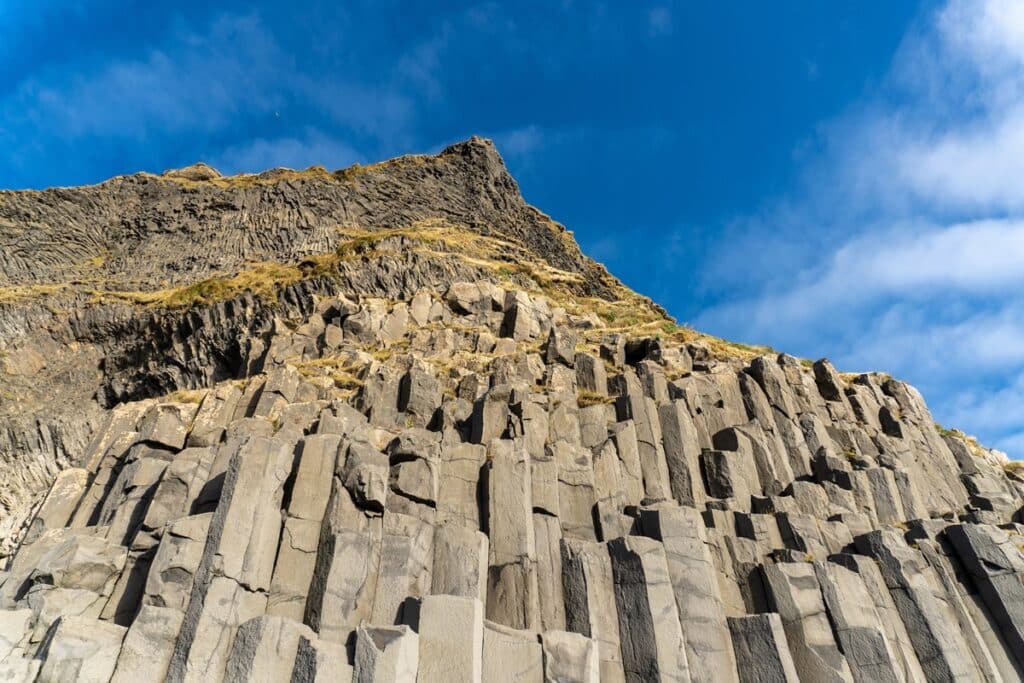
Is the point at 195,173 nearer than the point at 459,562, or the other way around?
the point at 459,562

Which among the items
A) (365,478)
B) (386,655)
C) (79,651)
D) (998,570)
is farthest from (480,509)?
(998,570)

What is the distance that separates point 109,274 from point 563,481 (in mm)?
38689

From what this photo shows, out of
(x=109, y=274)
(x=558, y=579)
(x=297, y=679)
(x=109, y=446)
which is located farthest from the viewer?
A: (x=109, y=274)

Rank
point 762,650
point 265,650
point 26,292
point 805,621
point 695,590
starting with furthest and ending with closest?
point 26,292 → point 805,621 → point 695,590 → point 762,650 → point 265,650

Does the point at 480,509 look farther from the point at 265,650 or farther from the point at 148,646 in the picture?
the point at 148,646

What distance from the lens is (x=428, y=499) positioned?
11.3 meters

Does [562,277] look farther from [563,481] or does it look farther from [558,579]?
[558,579]

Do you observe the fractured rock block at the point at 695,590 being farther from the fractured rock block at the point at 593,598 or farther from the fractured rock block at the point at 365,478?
the fractured rock block at the point at 365,478

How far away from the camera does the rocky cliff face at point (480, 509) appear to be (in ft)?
27.9

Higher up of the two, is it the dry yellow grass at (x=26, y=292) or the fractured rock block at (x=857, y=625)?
the dry yellow grass at (x=26, y=292)

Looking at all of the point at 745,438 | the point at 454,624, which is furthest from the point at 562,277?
the point at 454,624

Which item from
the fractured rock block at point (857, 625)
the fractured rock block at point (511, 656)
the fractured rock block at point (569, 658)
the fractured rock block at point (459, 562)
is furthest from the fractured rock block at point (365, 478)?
the fractured rock block at point (857, 625)

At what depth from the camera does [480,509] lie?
11.5 meters

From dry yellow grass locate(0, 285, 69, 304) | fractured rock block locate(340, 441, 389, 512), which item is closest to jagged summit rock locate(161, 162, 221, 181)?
dry yellow grass locate(0, 285, 69, 304)
